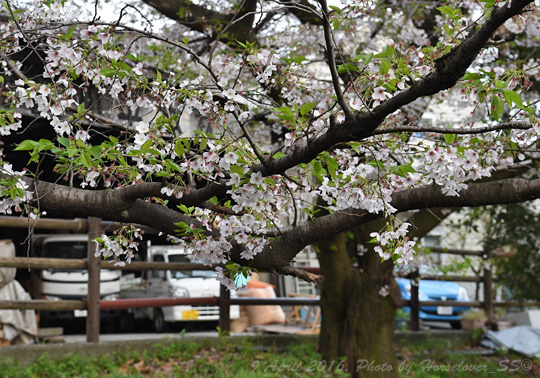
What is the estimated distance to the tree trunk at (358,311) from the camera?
698cm

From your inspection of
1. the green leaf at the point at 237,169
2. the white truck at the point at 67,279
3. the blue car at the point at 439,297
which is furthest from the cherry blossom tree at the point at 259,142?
the blue car at the point at 439,297

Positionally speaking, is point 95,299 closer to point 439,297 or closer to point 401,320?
point 401,320

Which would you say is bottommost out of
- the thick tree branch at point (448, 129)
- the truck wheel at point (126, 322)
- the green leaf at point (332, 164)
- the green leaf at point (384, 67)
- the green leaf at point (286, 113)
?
the truck wheel at point (126, 322)

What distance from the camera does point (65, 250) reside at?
35.1ft

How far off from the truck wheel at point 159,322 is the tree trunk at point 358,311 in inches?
170

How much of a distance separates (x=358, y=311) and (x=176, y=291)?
455cm

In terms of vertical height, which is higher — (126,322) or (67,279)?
(67,279)

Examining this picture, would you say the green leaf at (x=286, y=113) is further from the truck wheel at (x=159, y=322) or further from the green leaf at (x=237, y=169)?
the truck wheel at (x=159, y=322)

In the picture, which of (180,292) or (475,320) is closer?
(475,320)

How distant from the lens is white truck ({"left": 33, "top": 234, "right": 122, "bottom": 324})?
9984 mm

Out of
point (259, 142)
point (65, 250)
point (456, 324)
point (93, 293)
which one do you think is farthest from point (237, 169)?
point (456, 324)

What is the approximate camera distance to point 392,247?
2.78 meters

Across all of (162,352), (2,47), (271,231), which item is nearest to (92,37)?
(2,47)

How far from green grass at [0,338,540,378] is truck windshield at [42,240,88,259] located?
13.2 feet
